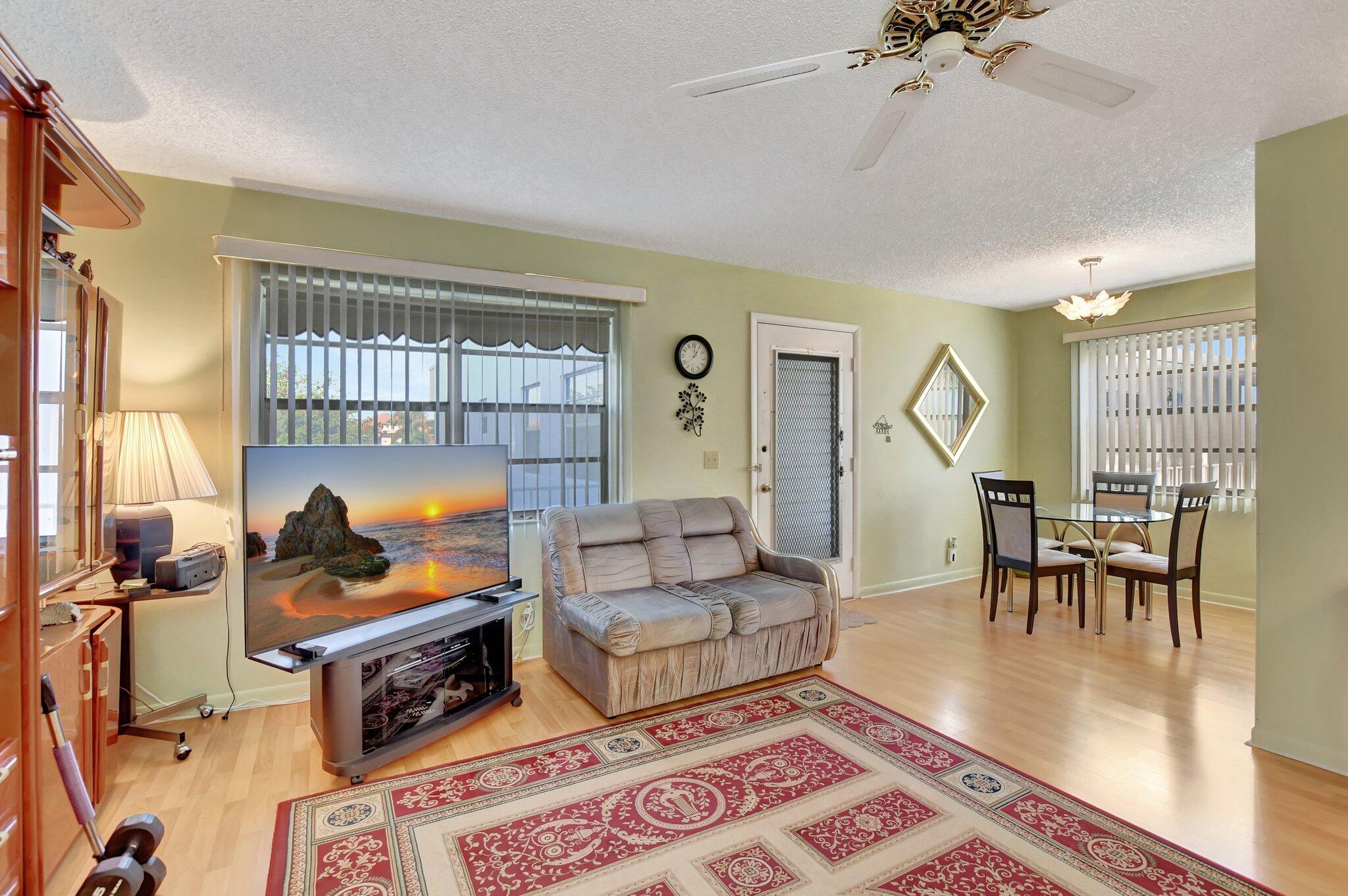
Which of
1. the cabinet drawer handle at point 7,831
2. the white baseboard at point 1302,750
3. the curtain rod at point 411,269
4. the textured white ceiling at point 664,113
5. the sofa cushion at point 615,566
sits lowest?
the white baseboard at point 1302,750

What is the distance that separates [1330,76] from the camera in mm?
2135

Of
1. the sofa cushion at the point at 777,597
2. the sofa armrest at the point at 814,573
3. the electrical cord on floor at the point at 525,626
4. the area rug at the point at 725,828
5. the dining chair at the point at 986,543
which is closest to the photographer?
the area rug at the point at 725,828

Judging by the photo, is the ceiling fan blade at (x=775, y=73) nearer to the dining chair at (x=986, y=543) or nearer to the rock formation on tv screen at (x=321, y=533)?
the rock formation on tv screen at (x=321, y=533)

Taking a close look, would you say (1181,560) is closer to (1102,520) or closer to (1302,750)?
(1102,520)

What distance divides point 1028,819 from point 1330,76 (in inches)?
107

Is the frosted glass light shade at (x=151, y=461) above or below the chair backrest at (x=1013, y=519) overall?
above

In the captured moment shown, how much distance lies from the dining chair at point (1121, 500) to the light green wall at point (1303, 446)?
6.24 feet

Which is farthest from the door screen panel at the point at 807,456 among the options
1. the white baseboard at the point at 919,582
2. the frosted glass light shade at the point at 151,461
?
the frosted glass light shade at the point at 151,461

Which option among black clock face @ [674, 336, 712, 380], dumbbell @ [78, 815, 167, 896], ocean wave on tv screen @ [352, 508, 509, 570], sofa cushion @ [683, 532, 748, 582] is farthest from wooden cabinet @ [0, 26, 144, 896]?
black clock face @ [674, 336, 712, 380]

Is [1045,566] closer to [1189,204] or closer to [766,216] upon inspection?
[1189,204]

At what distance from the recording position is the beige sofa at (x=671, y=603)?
2.87 m

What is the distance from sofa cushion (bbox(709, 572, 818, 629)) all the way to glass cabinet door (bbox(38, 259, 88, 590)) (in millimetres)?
2637

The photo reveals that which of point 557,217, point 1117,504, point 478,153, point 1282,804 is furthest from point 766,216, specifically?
point 1117,504

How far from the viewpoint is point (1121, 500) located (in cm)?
489
